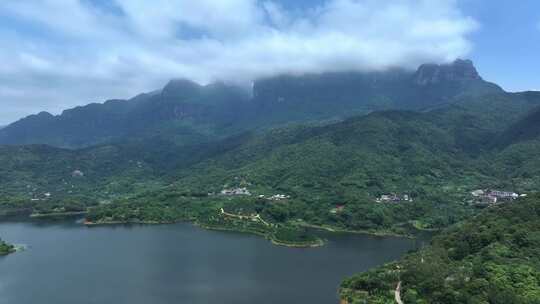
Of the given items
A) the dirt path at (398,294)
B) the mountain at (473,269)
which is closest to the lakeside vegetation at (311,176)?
the mountain at (473,269)

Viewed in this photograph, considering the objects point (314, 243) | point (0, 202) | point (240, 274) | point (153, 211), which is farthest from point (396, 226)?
point (0, 202)

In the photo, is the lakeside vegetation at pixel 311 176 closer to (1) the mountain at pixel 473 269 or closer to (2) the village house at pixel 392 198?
(2) the village house at pixel 392 198

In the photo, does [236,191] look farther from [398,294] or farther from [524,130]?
[524,130]

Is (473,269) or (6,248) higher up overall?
(473,269)

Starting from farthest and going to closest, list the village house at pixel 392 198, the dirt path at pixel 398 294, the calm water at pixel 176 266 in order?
the village house at pixel 392 198, the calm water at pixel 176 266, the dirt path at pixel 398 294

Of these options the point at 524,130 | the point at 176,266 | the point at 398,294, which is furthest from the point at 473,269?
the point at 524,130

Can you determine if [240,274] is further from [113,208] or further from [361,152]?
[361,152]

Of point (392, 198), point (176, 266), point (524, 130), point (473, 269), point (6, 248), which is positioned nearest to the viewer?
point (473, 269)
